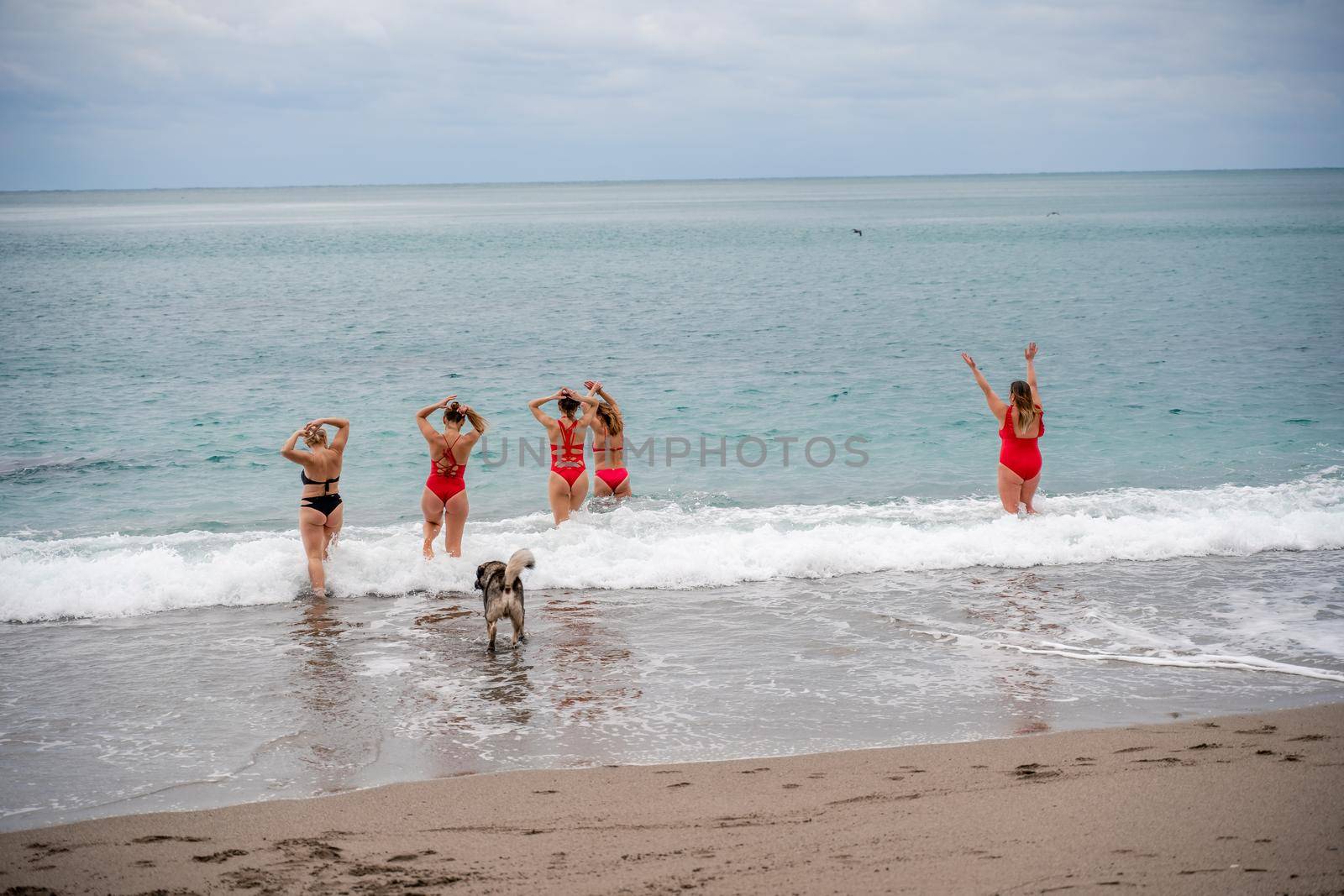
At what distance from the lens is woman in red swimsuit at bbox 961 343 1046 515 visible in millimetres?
10242

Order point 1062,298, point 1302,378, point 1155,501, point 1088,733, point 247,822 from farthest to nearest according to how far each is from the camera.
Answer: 1. point 1062,298
2. point 1302,378
3. point 1155,501
4. point 1088,733
5. point 247,822

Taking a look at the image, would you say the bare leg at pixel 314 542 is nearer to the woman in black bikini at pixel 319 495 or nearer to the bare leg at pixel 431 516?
the woman in black bikini at pixel 319 495

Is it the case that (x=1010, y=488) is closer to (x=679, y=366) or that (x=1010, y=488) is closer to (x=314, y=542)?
(x=314, y=542)

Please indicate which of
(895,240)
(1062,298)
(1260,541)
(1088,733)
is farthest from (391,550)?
(895,240)

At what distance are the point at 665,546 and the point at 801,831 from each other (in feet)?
17.7

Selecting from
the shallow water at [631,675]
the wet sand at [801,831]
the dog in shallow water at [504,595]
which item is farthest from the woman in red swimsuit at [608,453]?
the wet sand at [801,831]

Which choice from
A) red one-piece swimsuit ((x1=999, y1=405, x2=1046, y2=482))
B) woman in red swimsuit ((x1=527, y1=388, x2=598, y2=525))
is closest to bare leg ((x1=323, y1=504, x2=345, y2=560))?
woman in red swimsuit ((x1=527, y1=388, x2=598, y2=525))

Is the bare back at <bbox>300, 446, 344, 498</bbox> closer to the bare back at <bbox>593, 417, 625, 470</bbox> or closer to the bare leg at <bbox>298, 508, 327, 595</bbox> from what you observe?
the bare leg at <bbox>298, 508, 327, 595</bbox>

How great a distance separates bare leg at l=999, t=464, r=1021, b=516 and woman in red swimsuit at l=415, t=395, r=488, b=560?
5407 millimetres

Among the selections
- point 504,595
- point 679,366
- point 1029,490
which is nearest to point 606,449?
point 504,595

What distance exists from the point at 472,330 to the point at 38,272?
3244 centimetres

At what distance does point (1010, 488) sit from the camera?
1069 cm

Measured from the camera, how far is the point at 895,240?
2781 inches

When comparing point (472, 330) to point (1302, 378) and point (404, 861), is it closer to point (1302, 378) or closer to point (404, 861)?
point (1302, 378)
